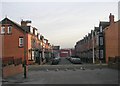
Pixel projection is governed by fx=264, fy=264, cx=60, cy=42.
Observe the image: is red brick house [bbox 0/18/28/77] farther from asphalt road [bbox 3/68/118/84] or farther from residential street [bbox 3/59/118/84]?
asphalt road [bbox 3/68/118/84]

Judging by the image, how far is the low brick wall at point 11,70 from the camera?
27.9 meters

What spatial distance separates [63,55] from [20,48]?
117686 mm

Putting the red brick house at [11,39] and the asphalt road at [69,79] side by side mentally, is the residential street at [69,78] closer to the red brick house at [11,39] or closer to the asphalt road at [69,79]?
the asphalt road at [69,79]

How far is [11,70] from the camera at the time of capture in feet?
98.3

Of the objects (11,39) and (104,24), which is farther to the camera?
(104,24)

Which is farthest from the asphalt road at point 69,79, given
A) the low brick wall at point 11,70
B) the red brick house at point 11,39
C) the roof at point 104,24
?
the roof at point 104,24

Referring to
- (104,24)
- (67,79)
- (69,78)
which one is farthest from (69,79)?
(104,24)

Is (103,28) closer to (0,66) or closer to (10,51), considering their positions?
(10,51)

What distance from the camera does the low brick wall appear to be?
27.9m

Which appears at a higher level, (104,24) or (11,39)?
(104,24)

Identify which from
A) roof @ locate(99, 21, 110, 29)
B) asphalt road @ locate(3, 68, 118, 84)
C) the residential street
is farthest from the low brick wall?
roof @ locate(99, 21, 110, 29)

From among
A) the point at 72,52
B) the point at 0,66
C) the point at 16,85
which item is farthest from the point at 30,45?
the point at 72,52

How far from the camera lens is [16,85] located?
65.2 feet

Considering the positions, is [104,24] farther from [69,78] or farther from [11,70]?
[69,78]
